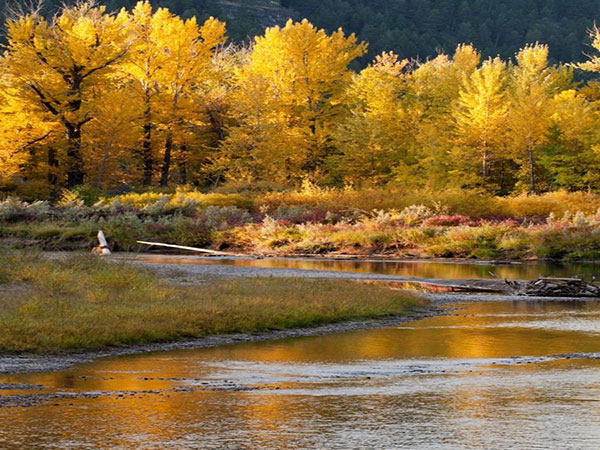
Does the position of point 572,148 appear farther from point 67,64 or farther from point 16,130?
point 16,130

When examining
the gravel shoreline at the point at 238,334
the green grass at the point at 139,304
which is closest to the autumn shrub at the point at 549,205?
the gravel shoreline at the point at 238,334

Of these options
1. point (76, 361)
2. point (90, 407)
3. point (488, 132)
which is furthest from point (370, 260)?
point (90, 407)

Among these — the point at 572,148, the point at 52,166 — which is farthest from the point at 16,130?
the point at 572,148

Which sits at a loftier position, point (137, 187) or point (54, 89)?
point (54, 89)

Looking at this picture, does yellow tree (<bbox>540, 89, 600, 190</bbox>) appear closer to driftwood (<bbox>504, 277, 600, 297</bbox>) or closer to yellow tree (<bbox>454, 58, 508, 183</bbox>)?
yellow tree (<bbox>454, 58, 508, 183</bbox>)

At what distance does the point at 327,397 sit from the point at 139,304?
7.41m

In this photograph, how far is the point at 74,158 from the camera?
54.2 m

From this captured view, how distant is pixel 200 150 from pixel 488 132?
18865 millimetres

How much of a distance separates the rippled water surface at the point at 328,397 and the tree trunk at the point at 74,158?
39.0 meters

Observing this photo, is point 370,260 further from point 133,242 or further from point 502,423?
point 502,423

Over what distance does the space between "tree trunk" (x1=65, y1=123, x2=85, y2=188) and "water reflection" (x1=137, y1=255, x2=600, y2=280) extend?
17.9 meters

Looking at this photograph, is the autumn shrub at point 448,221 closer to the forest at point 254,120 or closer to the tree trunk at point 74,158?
the forest at point 254,120

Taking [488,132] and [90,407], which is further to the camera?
[488,132]

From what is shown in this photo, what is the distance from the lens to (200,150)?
6378cm
